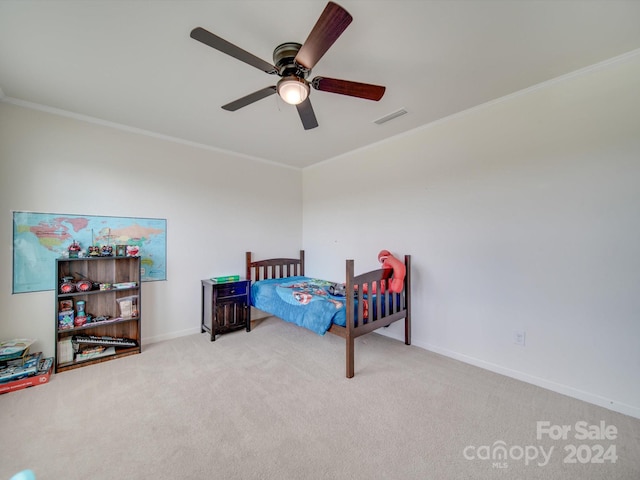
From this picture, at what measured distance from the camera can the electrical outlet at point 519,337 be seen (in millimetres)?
2381

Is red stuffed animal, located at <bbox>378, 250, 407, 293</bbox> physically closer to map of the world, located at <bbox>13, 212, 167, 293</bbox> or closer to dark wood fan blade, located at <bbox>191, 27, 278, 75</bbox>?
dark wood fan blade, located at <bbox>191, 27, 278, 75</bbox>

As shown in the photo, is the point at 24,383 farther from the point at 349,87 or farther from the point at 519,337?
the point at 519,337

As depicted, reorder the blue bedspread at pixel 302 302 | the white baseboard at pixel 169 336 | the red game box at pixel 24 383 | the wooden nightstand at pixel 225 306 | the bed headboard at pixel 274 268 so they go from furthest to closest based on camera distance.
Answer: the bed headboard at pixel 274 268, the wooden nightstand at pixel 225 306, the white baseboard at pixel 169 336, the blue bedspread at pixel 302 302, the red game box at pixel 24 383

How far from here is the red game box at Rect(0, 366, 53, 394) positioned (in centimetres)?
216

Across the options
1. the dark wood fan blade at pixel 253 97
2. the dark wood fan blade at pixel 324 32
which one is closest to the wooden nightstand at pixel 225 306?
the dark wood fan blade at pixel 253 97

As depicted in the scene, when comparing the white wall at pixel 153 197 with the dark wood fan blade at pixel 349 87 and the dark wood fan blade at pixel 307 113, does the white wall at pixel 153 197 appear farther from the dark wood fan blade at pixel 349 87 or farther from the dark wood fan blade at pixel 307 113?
the dark wood fan blade at pixel 349 87

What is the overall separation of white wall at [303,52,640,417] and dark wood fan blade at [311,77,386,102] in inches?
57.4

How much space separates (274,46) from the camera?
1824 millimetres

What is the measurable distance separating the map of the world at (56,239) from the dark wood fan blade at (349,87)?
2660mm

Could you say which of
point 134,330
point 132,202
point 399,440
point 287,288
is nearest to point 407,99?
point 287,288

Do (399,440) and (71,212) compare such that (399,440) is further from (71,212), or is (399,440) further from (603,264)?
(71,212)

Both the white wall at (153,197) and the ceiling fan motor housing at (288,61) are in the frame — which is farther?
the white wall at (153,197)

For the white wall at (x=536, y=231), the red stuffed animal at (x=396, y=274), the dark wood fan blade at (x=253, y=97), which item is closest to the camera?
the dark wood fan blade at (x=253, y=97)

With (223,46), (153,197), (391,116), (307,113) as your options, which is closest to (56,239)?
(153,197)
